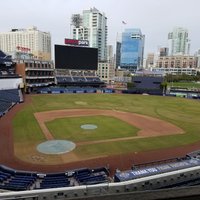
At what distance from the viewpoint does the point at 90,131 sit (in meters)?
41.0

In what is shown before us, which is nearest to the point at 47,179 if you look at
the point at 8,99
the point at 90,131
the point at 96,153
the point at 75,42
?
the point at 96,153

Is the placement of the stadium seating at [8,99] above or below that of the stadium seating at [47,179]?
above

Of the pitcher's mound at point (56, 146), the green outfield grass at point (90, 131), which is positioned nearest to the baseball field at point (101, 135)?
the green outfield grass at point (90, 131)

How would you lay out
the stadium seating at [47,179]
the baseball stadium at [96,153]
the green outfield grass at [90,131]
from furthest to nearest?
the green outfield grass at [90,131], the stadium seating at [47,179], the baseball stadium at [96,153]

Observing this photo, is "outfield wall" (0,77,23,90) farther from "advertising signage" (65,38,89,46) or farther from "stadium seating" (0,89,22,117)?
"advertising signage" (65,38,89,46)

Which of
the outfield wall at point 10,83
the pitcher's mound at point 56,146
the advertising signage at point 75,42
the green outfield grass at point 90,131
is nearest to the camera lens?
the pitcher's mound at point 56,146

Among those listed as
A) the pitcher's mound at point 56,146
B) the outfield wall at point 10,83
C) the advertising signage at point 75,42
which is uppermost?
the advertising signage at point 75,42

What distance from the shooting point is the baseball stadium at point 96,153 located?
65.6ft

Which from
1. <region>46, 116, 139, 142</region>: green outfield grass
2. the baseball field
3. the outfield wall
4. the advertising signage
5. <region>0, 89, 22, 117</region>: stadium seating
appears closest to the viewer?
the baseball field

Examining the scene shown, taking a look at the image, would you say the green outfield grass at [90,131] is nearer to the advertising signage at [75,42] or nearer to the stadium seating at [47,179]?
the stadium seating at [47,179]

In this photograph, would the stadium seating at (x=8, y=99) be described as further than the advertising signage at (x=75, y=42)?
No

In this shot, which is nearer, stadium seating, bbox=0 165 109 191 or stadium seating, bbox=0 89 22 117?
stadium seating, bbox=0 165 109 191

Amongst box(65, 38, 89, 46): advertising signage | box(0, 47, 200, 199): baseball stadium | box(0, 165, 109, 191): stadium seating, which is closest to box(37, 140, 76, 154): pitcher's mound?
box(0, 47, 200, 199): baseball stadium

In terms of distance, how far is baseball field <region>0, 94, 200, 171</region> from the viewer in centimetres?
2914
